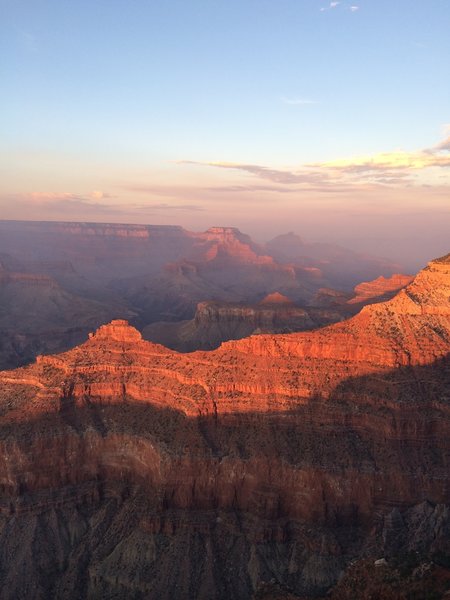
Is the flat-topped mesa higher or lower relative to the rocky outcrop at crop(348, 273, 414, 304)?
higher

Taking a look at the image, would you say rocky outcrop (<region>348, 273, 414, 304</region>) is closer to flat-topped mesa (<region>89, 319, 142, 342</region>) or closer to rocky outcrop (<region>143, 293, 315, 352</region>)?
rocky outcrop (<region>143, 293, 315, 352</region>)

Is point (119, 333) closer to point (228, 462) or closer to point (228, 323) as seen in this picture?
point (228, 462)

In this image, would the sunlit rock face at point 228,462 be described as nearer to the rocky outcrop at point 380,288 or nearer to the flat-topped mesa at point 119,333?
the flat-topped mesa at point 119,333

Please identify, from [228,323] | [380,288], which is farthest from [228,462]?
[380,288]

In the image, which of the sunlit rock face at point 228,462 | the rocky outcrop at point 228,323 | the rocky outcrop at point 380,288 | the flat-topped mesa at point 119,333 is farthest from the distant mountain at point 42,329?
the sunlit rock face at point 228,462

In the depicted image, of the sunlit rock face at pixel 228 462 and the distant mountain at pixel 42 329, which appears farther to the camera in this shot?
the distant mountain at pixel 42 329

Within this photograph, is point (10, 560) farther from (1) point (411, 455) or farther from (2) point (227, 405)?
(1) point (411, 455)

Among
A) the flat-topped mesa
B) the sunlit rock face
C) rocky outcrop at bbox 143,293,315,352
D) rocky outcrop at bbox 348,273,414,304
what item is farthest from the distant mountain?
the sunlit rock face

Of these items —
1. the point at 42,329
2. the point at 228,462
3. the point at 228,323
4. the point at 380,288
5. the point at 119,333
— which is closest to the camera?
the point at 228,462
